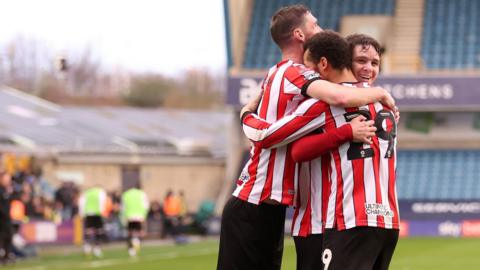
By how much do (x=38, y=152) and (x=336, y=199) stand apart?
30891 millimetres

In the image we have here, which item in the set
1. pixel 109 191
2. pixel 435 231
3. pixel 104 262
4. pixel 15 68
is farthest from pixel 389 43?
pixel 15 68

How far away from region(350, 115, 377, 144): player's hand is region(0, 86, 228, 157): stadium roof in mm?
29935

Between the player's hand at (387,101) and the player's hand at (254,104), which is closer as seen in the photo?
the player's hand at (387,101)

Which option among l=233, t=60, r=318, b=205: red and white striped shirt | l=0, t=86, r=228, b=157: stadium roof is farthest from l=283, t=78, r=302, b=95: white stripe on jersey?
l=0, t=86, r=228, b=157: stadium roof

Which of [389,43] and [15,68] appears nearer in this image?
[389,43]

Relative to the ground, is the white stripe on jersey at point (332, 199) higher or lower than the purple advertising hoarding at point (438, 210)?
higher

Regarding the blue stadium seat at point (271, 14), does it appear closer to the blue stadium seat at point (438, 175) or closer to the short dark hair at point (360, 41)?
the blue stadium seat at point (438, 175)

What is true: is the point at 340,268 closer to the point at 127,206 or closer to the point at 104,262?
the point at 104,262

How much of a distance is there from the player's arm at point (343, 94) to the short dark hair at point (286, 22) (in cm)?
47

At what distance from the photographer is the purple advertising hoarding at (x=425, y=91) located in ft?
122

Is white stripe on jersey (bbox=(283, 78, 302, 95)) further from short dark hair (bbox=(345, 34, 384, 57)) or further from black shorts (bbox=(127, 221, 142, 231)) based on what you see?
black shorts (bbox=(127, 221, 142, 231))

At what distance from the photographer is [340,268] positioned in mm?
6109

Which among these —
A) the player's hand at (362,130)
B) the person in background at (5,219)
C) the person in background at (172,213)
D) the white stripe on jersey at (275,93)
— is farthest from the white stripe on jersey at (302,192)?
the person in background at (172,213)

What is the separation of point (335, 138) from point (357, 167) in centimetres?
20
